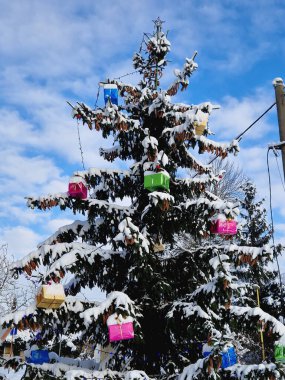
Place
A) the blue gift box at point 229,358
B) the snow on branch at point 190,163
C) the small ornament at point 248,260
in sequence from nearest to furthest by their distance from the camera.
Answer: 1. the blue gift box at point 229,358
2. the small ornament at point 248,260
3. the snow on branch at point 190,163

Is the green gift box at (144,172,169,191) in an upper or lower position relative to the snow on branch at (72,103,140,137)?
lower

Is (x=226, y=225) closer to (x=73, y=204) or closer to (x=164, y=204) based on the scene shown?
(x=164, y=204)

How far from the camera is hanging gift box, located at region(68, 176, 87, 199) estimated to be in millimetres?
6957

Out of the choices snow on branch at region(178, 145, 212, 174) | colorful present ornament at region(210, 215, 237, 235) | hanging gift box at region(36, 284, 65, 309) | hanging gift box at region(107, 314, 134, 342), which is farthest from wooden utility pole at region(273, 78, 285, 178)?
hanging gift box at region(36, 284, 65, 309)

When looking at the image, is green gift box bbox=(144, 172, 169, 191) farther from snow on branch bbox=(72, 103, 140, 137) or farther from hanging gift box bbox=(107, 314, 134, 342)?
hanging gift box bbox=(107, 314, 134, 342)

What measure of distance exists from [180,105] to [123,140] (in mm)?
1229

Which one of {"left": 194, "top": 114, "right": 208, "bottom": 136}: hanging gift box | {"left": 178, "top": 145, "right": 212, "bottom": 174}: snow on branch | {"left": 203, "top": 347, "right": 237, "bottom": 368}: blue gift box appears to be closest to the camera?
{"left": 203, "top": 347, "right": 237, "bottom": 368}: blue gift box

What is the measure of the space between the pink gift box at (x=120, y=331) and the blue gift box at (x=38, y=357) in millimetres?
1887

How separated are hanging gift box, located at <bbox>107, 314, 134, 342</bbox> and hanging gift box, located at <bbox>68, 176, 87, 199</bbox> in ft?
6.85

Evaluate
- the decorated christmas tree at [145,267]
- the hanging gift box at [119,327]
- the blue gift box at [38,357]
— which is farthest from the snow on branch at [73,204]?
the blue gift box at [38,357]

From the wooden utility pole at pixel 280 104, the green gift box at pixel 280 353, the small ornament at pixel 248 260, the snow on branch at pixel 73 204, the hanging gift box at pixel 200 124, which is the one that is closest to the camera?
the wooden utility pole at pixel 280 104

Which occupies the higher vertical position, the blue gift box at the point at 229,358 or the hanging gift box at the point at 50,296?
the hanging gift box at the point at 50,296

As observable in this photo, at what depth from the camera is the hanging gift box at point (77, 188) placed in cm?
696

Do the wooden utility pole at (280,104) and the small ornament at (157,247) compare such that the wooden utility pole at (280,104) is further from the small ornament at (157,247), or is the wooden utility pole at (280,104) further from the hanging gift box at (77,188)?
the hanging gift box at (77,188)
